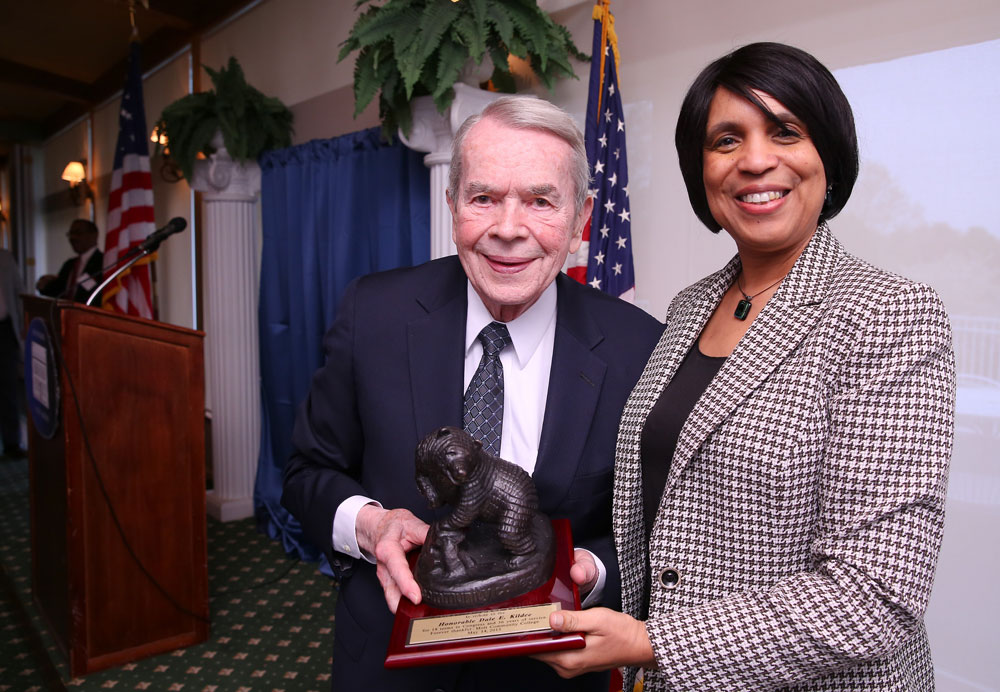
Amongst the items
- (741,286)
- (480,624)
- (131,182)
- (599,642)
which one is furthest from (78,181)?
(599,642)

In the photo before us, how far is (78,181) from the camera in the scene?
9.28 meters

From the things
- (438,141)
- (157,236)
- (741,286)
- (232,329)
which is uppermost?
(438,141)

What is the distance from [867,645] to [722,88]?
3.01 feet

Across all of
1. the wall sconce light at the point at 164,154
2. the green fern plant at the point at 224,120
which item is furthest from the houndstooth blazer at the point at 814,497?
the wall sconce light at the point at 164,154

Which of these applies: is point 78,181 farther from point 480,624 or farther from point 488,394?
point 480,624

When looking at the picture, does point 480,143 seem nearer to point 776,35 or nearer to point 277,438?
point 776,35

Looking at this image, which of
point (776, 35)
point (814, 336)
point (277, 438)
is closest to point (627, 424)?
point (814, 336)

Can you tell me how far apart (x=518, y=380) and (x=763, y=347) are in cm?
50

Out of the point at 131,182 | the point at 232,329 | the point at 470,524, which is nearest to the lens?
the point at 470,524

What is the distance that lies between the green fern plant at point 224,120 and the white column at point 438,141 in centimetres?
180

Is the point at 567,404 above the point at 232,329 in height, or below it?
below

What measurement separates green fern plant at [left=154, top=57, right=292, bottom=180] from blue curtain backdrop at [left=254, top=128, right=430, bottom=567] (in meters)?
0.20

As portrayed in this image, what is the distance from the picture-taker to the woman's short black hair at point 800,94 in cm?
114

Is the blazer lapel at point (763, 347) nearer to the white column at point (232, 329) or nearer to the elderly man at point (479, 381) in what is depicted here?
the elderly man at point (479, 381)
